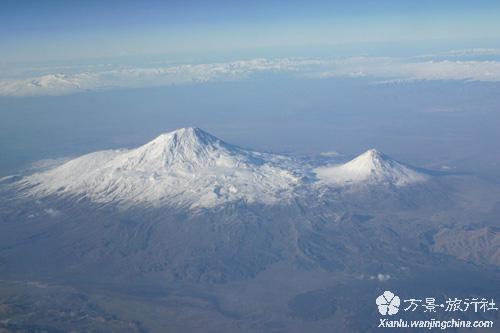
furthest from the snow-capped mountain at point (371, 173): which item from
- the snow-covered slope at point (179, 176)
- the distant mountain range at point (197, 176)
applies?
the snow-covered slope at point (179, 176)

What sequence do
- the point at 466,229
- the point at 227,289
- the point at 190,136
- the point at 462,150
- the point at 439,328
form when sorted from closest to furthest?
the point at 439,328 < the point at 227,289 < the point at 466,229 < the point at 190,136 < the point at 462,150

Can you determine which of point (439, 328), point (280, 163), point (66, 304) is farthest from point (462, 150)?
point (66, 304)

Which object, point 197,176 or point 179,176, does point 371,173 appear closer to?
point 197,176

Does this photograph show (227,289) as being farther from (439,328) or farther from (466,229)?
(466,229)

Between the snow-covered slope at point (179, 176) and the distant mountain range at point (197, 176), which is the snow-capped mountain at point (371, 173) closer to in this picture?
the distant mountain range at point (197, 176)

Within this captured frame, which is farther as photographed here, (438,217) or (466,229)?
(438,217)

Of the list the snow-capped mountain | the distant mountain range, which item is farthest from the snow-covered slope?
the snow-capped mountain
